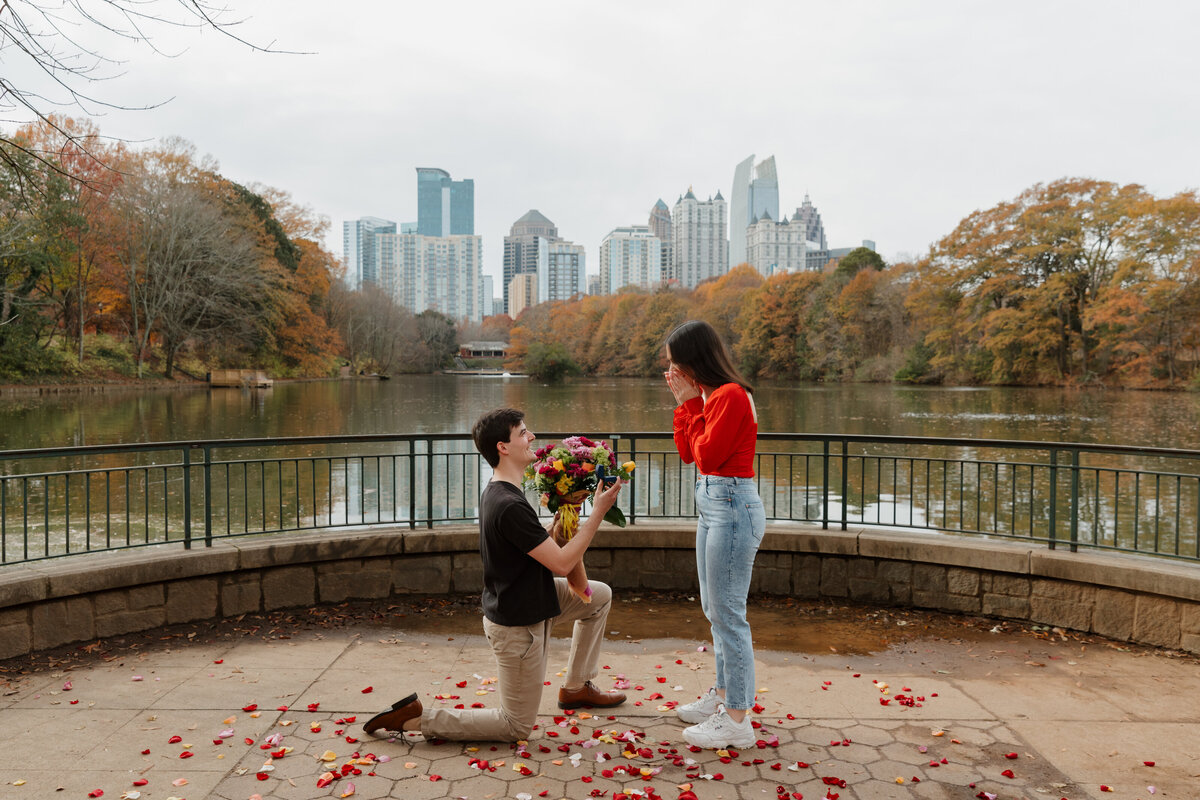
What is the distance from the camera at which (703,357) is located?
345 centimetres

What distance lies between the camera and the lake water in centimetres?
2266

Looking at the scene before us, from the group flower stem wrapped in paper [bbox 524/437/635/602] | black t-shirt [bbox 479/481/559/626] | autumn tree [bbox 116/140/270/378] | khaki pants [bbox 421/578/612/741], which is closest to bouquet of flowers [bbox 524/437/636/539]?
flower stem wrapped in paper [bbox 524/437/635/602]

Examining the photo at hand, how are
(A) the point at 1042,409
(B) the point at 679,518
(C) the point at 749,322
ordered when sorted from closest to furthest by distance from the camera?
(B) the point at 679,518
(A) the point at 1042,409
(C) the point at 749,322

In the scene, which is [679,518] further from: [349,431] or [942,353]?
[942,353]

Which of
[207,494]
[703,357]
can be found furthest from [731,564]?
[207,494]

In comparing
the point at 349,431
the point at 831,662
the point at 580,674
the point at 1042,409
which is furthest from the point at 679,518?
Result: the point at 1042,409

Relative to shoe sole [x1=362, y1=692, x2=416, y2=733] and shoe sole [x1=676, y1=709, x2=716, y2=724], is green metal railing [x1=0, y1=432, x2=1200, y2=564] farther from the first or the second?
shoe sole [x1=362, y1=692, x2=416, y2=733]

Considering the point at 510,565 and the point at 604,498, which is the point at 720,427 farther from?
the point at 510,565

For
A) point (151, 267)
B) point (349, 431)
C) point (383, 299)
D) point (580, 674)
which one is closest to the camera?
point (580, 674)

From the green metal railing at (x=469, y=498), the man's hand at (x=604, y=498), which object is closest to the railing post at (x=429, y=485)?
the green metal railing at (x=469, y=498)

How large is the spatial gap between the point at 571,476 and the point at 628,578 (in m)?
3.64

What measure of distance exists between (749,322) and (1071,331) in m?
29.2

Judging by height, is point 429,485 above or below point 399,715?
above

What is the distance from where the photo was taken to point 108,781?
3105 mm
